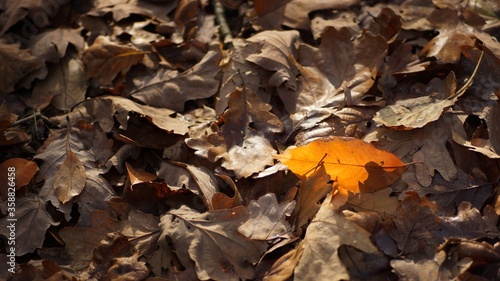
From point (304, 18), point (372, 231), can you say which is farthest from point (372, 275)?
point (304, 18)

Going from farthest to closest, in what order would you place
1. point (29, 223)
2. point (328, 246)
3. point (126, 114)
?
point (126, 114) < point (29, 223) < point (328, 246)

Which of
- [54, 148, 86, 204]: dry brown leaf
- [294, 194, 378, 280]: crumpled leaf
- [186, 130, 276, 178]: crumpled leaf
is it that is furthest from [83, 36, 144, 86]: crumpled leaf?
[294, 194, 378, 280]: crumpled leaf

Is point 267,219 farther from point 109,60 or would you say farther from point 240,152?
point 109,60

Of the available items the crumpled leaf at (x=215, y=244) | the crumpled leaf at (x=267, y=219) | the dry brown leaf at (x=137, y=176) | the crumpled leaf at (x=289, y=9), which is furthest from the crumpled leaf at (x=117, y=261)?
the crumpled leaf at (x=289, y=9)

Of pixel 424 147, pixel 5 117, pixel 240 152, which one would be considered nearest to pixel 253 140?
pixel 240 152

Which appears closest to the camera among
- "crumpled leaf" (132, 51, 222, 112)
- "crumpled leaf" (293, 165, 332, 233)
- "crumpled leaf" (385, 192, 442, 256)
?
"crumpled leaf" (385, 192, 442, 256)

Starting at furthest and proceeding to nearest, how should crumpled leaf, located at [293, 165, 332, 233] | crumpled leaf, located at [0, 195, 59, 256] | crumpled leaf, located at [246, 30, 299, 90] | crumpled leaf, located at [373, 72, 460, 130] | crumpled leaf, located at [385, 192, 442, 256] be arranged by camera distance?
1. crumpled leaf, located at [246, 30, 299, 90]
2. crumpled leaf, located at [373, 72, 460, 130]
3. crumpled leaf, located at [0, 195, 59, 256]
4. crumpled leaf, located at [293, 165, 332, 233]
5. crumpled leaf, located at [385, 192, 442, 256]

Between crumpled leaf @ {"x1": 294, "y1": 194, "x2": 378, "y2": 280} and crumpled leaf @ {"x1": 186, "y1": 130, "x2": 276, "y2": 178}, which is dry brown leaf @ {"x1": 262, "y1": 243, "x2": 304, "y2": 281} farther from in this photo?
crumpled leaf @ {"x1": 186, "y1": 130, "x2": 276, "y2": 178}
